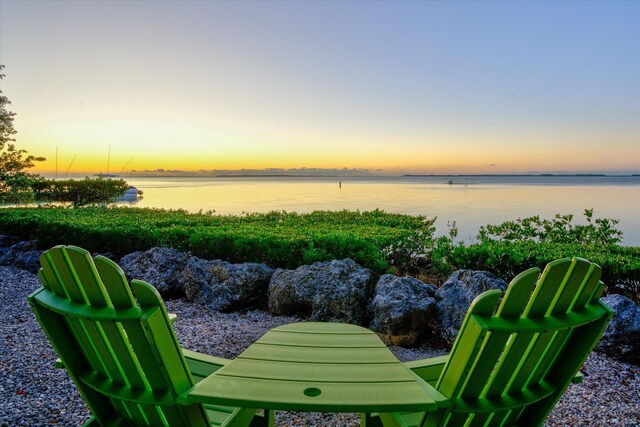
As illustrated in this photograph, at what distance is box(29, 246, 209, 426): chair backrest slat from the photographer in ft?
5.73

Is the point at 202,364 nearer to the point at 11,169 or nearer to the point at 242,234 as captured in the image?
the point at 242,234

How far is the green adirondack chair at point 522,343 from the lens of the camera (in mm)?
1736

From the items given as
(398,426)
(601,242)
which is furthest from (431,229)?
(398,426)

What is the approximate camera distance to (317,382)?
1.83 meters

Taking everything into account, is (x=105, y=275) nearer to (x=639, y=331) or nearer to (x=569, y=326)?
(x=569, y=326)

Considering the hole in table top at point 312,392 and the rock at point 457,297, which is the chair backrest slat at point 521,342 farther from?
the rock at point 457,297

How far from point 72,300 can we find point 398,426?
5.10ft

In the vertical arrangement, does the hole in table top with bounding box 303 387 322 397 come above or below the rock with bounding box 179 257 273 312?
above

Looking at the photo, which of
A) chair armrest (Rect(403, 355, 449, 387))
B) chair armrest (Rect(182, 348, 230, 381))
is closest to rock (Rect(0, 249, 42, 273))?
chair armrest (Rect(182, 348, 230, 381))

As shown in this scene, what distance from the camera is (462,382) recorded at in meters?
1.82

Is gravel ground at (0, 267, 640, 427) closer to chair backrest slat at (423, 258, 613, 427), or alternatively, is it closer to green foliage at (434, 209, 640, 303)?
green foliage at (434, 209, 640, 303)

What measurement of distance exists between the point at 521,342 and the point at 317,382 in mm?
822

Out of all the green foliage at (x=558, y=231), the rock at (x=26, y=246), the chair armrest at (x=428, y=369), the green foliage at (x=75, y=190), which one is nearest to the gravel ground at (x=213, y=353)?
the chair armrest at (x=428, y=369)

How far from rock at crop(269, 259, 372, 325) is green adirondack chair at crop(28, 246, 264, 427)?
2.98m
